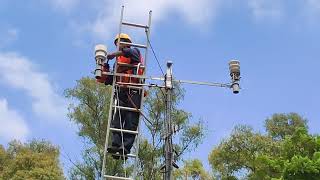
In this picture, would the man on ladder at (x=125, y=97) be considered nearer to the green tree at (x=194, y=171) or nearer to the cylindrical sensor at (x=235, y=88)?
the cylindrical sensor at (x=235, y=88)

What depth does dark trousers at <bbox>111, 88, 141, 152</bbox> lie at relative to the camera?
6.96m

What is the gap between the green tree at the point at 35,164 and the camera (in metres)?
24.9

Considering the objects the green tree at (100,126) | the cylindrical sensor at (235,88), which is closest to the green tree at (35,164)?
the green tree at (100,126)

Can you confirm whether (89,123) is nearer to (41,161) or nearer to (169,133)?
(41,161)

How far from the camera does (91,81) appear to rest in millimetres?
21516

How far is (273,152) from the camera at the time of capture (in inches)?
888

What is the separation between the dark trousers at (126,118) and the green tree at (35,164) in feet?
60.4

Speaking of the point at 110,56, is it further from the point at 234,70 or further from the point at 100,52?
the point at 234,70

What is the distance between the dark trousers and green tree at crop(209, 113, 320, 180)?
8.48 meters

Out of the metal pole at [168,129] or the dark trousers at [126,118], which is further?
the dark trousers at [126,118]

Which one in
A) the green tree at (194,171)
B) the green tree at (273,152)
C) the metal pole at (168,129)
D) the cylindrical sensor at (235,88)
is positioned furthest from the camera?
the green tree at (194,171)

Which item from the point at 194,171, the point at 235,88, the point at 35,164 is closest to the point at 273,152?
the point at 194,171

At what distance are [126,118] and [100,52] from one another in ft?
3.28

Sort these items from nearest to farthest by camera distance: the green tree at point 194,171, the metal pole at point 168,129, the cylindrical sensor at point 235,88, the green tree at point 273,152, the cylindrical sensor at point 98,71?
the metal pole at point 168,129
the cylindrical sensor at point 98,71
the cylindrical sensor at point 235,88
the green tree at point 273,152
the green tree at point 194,171
